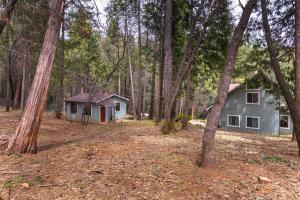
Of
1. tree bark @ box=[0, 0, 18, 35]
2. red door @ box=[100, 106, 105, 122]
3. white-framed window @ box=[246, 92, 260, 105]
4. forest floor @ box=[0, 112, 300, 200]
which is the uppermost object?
tree bark @ box=[0, 0, 18, 35]

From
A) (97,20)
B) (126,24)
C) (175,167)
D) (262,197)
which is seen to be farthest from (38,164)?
(126,24)

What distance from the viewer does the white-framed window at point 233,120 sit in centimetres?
2579

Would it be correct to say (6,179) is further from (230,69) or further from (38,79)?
(230,69)

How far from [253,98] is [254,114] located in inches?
57.3

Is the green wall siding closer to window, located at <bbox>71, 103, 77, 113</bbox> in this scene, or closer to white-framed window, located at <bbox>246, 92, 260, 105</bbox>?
white-framed window, located at <bbox>246, 92, 260, 105</bbox>

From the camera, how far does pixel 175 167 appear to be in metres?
6.24

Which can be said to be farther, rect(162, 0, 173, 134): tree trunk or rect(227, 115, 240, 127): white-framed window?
rect(227, 115, 240, 127): white-framed window

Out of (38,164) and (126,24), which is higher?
(126,24)

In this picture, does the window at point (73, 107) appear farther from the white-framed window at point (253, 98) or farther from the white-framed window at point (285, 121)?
the white-framed window at point (285, 121)

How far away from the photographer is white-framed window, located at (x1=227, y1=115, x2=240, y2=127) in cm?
2579

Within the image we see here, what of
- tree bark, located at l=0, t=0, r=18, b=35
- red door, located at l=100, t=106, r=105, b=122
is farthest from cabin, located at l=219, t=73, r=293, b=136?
tree bark, located at l=0, t=0, r=18, b=35

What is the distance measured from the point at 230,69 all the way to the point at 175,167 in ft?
8.67

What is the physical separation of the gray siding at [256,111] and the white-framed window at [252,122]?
24 cm

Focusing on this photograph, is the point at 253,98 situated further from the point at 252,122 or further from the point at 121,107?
the point at 121,107
